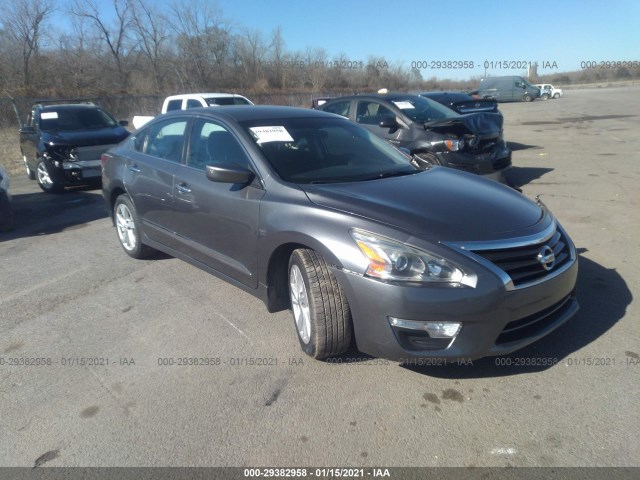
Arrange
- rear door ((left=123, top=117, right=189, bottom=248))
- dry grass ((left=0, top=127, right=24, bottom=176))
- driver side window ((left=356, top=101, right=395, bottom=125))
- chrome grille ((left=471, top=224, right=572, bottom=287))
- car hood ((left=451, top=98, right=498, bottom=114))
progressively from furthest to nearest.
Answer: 1. dry grass ((left=0, top=127, right=24, bottom=176))
2. car hood ((left=451, top=98, right=498, bottom=114))
3. driver side window ((left=356, top=101, right=395, bottom=125))
4. rear door ((left=123, top=117, right=189, bottom=248))
5. chrome grille ((left=471, top=224, right=572, bottom=287))

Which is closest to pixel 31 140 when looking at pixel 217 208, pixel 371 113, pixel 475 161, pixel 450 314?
pixel 371 113

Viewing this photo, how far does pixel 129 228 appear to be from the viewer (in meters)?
5.45

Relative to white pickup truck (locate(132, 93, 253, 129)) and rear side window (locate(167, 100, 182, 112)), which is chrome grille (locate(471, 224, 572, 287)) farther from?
rear side window (locate(167, 100, 182, 112))

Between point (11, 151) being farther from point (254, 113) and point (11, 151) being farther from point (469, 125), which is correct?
point (254, 113)

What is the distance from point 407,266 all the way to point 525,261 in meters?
0.72

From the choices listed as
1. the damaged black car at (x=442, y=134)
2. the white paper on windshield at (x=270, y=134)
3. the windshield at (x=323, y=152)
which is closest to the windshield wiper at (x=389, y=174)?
the windshield at (x=323, y=152)

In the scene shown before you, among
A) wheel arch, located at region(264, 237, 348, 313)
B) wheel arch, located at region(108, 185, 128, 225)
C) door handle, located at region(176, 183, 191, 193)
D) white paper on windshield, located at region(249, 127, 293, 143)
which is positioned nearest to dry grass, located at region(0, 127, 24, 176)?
wheel arch, located at region(108, 185, 128, 225)

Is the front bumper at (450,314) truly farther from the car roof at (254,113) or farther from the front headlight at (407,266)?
the car roof at (254,113)

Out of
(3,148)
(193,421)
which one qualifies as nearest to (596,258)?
(193,421)

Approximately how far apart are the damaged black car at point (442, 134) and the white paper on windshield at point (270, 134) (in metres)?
3.34

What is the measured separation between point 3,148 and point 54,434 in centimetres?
1670

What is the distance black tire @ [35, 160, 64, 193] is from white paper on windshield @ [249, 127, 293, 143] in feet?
23.5

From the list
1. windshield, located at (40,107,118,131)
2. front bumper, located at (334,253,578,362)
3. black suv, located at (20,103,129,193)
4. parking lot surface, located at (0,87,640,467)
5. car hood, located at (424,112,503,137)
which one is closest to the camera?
parking lot surface, located at (0,87,640,467)

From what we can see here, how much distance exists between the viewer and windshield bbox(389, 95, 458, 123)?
8.28m
